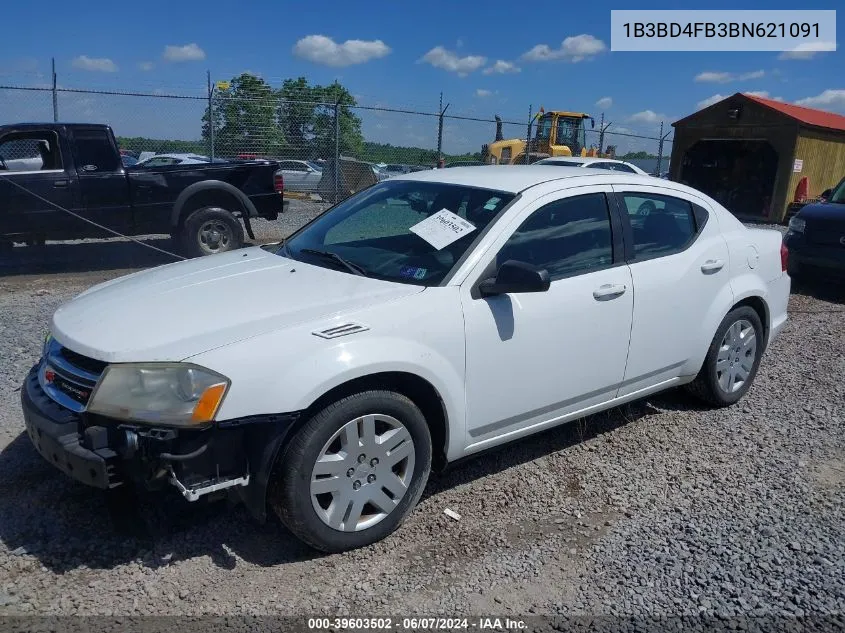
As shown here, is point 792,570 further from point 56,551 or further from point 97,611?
point 56,551

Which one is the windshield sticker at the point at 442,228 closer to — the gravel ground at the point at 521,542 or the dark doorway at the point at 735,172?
the gravel ground at the point at 521,542

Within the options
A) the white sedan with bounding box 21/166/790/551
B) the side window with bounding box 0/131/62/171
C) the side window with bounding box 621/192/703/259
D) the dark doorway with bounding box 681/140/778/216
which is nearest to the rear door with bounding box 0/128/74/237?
the side window with bounding box 0/131/62/171

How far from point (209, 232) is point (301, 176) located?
1156 centimetres

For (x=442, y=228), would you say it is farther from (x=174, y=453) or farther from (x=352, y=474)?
(x=174, y=453)

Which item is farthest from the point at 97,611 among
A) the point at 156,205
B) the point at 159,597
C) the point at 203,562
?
the point at 156,205

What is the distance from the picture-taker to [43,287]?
820 centimetres

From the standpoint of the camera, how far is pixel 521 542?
326 centimetres

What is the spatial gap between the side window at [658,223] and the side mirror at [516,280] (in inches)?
43.1

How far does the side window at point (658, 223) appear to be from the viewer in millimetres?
4141

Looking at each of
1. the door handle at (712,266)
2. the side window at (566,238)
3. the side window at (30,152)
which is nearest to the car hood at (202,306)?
the side window at (566,238)

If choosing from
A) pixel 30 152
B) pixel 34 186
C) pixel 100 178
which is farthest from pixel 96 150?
pixel 30 152

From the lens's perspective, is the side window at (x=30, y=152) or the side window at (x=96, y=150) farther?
the side window at (x=96, y=150)

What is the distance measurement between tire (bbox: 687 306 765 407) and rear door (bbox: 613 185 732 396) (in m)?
0.19

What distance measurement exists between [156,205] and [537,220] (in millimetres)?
7200
